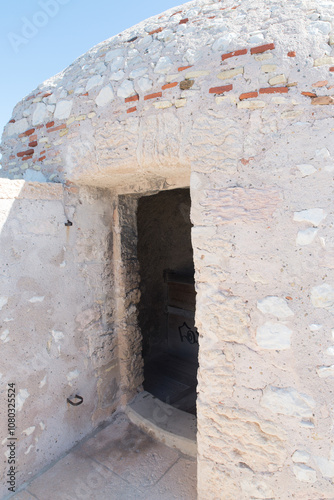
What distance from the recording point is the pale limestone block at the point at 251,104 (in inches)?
66.4

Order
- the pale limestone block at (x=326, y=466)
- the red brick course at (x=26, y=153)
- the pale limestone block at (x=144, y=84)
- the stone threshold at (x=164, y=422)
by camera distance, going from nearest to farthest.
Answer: the pale limestone block at (x=326, y=466) → the pale limestone block at (x=144, y=84) → the stone threshold at (x=164, y=422) → the red brick course at (x=26, y=153)

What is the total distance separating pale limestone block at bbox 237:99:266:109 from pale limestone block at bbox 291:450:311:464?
182cm

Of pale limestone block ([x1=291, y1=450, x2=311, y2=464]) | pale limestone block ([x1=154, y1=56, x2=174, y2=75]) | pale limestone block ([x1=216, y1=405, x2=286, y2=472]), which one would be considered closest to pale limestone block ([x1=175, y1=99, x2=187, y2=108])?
pale limestone block ([x1=154, y1=56, x2=174, y2=75])

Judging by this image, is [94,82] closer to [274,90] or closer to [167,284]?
[274,90]

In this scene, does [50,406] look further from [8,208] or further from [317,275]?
[317,275]

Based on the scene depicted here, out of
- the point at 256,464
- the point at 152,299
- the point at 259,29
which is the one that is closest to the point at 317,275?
the point at 256,464

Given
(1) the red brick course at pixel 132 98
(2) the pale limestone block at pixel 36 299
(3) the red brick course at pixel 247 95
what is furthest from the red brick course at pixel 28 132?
(3) the red brick course at pixel 247 95

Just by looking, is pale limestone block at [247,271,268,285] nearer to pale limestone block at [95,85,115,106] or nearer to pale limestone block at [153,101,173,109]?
pale limestone block at [153,101,173,109]

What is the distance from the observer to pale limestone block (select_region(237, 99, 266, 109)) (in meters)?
1.69

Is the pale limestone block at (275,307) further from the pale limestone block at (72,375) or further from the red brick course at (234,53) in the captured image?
the pale limestone block at (72,375)

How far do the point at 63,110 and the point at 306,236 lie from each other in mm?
2070

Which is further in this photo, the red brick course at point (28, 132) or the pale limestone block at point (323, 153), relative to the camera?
the red brick course at point (28, 132)

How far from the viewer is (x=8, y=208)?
211cm

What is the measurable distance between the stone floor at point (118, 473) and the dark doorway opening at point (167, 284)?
223cm
